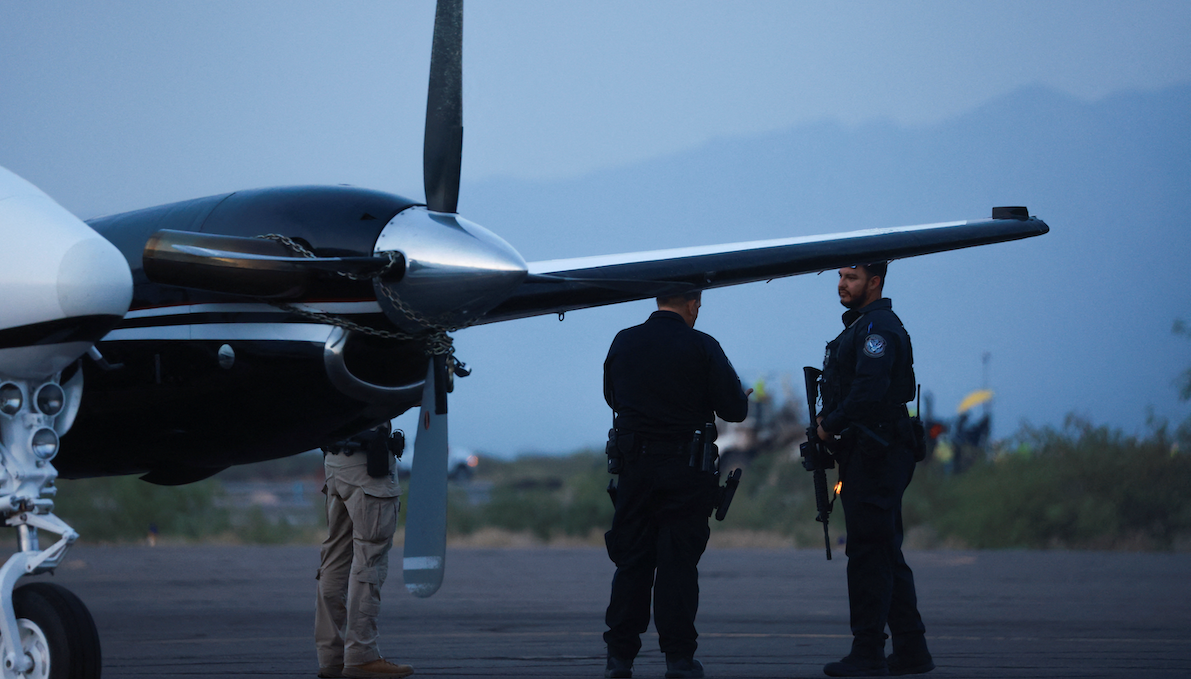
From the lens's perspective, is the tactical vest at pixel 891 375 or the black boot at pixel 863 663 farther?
the tactical vest at pixel 891 375

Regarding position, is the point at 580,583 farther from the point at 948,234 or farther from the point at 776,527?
the point at 776,527

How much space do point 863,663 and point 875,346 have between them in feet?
5.98

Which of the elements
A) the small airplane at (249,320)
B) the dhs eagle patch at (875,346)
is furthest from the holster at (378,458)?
the dhs eagle patch at (875,346)

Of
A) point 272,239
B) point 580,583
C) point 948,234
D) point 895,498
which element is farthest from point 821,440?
point 580,583

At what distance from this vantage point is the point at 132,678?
7105 mm

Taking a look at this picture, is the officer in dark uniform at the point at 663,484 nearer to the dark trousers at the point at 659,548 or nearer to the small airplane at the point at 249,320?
the dark trousers at the point at 659,548

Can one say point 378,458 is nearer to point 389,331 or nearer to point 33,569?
point 389,331

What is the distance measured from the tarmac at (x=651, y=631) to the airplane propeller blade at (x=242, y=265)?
2632mm

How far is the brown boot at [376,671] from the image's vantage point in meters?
6.91

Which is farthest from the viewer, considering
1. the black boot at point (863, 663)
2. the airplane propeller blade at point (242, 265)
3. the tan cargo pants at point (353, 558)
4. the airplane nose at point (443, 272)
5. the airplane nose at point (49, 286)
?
the tan cargo pants at point (353, 558)

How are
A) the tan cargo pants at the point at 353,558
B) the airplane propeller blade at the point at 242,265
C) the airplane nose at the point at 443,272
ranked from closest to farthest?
the airplane propeller blade at the point at 242,265 → the airplane nose at the point at 443,272 → the tan cargo pants at the point at 353,558

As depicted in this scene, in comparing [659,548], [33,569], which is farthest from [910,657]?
[33,569]

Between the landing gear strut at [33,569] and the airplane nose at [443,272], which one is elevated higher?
the airplane nose at [443,272]

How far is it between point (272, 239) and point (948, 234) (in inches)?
166
